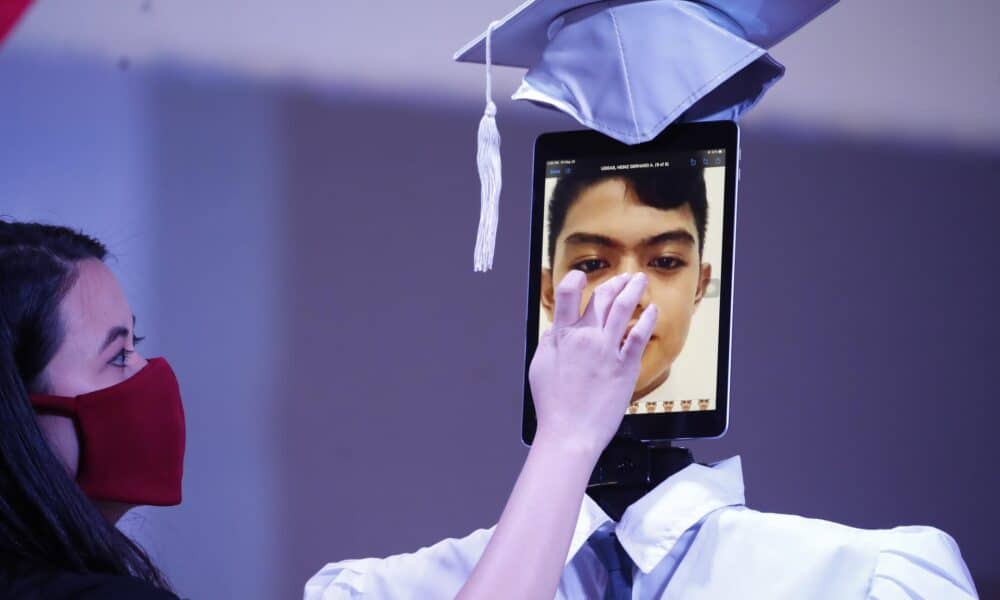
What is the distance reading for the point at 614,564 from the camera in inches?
38.0

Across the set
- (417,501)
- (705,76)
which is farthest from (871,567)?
(417,501)

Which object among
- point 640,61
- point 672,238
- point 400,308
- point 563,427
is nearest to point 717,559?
point 563,427

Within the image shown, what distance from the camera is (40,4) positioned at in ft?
5.08

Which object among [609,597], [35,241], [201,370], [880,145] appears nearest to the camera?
[609,597]

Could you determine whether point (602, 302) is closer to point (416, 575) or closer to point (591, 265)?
point (591, 265)

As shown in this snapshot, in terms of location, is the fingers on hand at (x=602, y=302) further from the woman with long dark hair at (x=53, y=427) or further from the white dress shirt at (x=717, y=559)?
the woman with long dark hair at (x=53, y=427)

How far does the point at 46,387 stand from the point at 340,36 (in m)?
0.73

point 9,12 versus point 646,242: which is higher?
point 9,12

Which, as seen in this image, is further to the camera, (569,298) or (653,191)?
(653,191)

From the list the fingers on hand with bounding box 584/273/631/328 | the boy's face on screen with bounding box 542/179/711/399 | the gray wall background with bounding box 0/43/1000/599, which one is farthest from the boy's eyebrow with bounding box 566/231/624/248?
the gray wall background with bounding box 0/43/1000/599

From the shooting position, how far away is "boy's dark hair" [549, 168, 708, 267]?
3.27 ft

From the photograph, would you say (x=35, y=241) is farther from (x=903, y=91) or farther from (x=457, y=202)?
(x=903, y=91)

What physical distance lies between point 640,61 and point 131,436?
0.54 meters

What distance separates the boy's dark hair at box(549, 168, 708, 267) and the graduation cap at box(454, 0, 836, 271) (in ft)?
0.14
